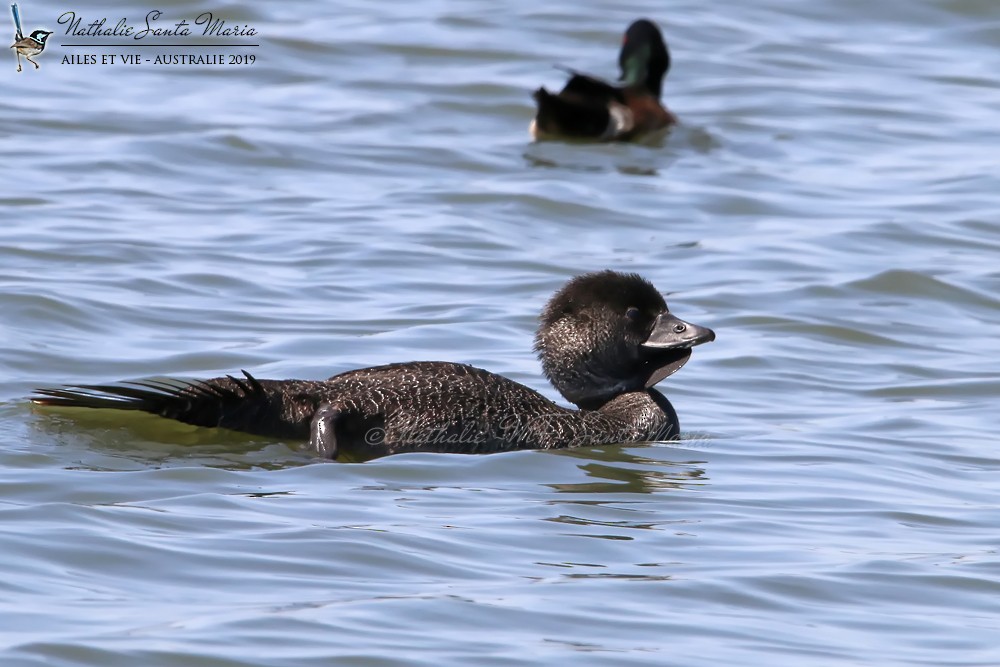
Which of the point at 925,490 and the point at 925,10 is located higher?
the point at 925,10

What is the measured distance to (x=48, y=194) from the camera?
46.2 ft

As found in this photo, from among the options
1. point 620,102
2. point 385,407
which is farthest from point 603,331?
point 620,102

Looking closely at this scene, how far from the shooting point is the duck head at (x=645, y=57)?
18609mm

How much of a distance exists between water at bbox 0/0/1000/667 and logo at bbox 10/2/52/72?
0.24 metres

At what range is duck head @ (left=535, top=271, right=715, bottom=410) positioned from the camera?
29.0ft

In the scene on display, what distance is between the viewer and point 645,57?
18.6m

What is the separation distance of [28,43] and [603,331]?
1107 centimetres

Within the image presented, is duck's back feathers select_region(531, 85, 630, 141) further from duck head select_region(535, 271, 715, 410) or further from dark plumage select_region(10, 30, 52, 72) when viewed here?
duck head select_region(535, 271, 715, 410)

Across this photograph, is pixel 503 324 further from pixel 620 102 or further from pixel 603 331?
pixel 620 102

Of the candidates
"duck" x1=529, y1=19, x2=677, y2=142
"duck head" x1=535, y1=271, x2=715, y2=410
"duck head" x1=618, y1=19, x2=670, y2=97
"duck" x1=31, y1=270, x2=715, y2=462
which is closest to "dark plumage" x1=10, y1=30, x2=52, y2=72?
"duck" x1=529, y1=19, x2=677, y2=142

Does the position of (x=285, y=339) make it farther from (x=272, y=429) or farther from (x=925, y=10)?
(x=925, y=10)

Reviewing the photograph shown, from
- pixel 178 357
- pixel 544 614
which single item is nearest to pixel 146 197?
pixel 178 357

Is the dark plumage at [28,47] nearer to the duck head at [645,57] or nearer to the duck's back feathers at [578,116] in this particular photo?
the duck's back feathers at [578,116]

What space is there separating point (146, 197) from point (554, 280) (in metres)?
3.36
